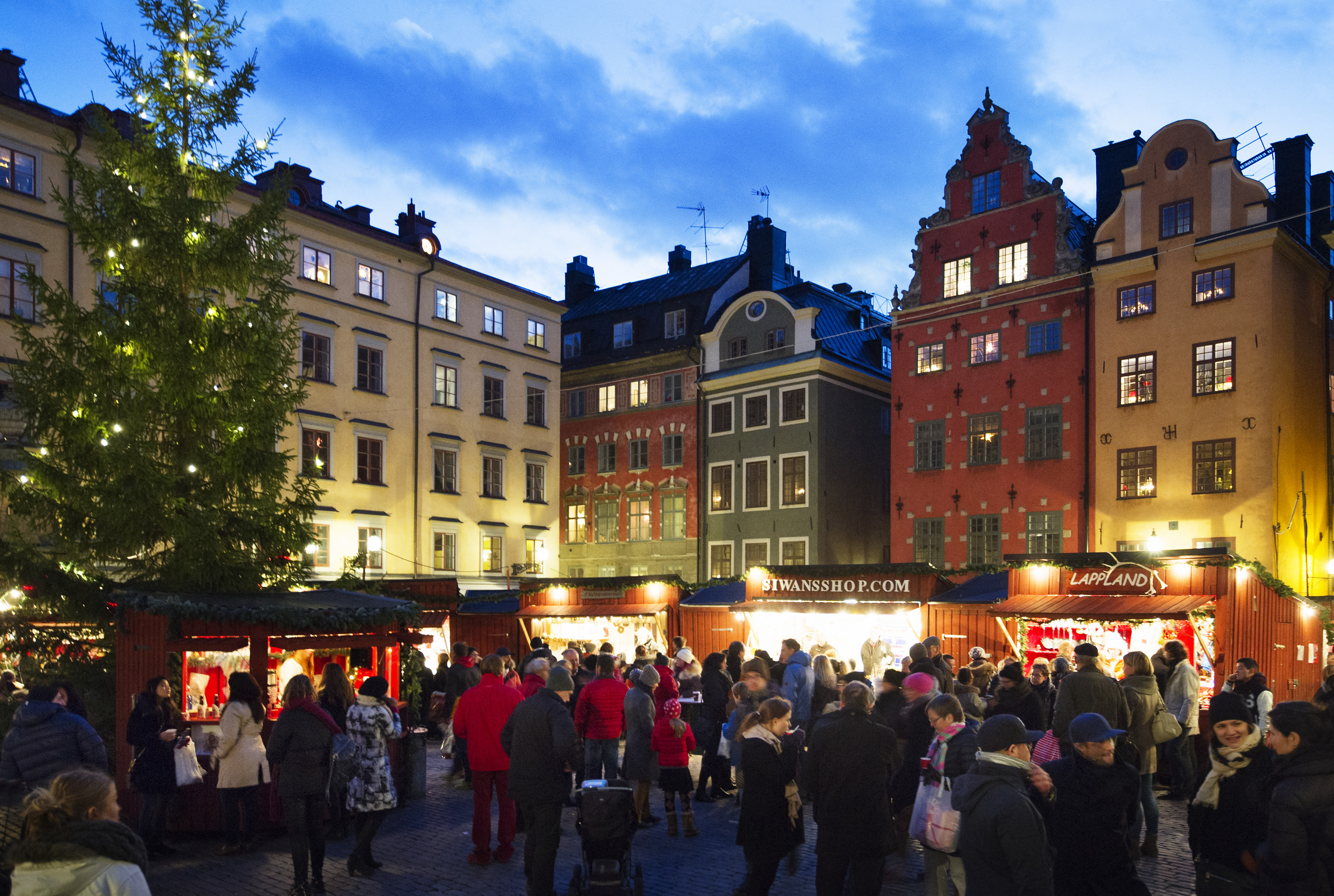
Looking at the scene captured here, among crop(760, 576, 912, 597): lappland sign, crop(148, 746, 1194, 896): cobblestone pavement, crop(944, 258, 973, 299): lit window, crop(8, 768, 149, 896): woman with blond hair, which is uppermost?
crop(944, 258, 973, 299): lit window

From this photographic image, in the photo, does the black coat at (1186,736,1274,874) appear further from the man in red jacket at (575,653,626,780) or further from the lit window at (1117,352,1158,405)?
the lit window at (1117,352,1158,405)

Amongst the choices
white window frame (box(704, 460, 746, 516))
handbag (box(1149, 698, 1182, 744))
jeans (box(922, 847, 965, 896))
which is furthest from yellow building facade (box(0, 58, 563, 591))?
jeans (box(922, 847, 965, 896))

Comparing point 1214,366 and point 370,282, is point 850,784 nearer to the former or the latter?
point 1214,366

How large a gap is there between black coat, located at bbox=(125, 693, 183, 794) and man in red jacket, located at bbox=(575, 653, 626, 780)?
13.2 ft

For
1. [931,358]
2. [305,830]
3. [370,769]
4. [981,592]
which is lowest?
[305,830]

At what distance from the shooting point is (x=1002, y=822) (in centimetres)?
487

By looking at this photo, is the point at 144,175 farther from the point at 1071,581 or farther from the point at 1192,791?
the point at 1071,581

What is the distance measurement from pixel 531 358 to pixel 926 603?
69.5 ft

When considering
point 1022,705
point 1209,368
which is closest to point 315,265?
point 1209,368

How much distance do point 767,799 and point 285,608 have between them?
6.39 m

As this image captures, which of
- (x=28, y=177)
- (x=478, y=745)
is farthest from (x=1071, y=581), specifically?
→ (x=28, y=177)

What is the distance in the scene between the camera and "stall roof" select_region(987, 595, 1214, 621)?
1617cm

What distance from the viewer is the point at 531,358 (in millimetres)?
37375

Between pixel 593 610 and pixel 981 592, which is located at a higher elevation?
pixel 981 592
